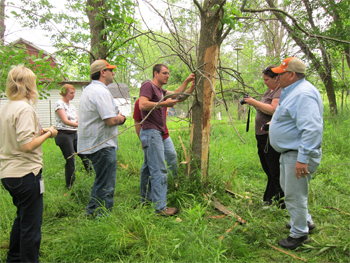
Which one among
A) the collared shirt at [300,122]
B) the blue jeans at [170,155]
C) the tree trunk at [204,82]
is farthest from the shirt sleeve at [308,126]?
the blue jeans at [170,155]

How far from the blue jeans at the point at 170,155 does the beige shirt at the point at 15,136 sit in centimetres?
192

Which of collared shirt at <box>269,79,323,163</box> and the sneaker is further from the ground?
collared shirt at <box>269,79,323,163</box>

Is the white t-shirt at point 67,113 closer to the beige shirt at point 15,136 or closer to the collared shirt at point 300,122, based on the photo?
the beige shirt at point 15,136

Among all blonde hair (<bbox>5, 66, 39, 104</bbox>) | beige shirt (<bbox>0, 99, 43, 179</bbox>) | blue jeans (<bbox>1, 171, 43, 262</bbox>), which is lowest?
blue jeans (<bbox>1, 171, 43, 262</bbox>)

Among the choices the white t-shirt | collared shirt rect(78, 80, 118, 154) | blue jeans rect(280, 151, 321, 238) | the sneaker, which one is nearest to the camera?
blue jeans rect(280, 151, 321, 238)

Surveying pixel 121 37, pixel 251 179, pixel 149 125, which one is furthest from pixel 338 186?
pixel 121 37

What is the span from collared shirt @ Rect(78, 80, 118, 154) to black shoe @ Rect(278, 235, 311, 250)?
2.22 m

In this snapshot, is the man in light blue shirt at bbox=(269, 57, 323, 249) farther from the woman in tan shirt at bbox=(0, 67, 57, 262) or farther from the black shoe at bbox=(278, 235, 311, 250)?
the woman in tan shirt at bbox=(0, 67, 57, 262)

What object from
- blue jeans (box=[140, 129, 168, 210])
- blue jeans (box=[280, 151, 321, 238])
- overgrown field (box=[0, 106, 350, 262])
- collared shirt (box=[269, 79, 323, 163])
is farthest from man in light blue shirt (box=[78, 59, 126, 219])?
blue jeans (box=[280, 151, 321, 238])

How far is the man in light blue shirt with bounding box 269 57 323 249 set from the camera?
2336mm

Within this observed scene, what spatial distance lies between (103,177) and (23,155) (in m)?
1.08

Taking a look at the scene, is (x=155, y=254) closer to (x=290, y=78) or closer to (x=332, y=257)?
(x=332, y=257)

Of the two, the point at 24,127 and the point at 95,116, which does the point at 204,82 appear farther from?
the point at 24,127

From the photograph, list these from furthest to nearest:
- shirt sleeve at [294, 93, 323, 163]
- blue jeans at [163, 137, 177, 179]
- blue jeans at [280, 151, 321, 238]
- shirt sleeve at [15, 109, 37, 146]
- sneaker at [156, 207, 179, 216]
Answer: blue jeans at [163, 137, 177, 179], sneaker at [156, 207, 179, 216], blue jeans at [280, 151, 321, 238], shirt sleeve at [294, 93, 323, 163], shirt sleeve at [15, 109, 37, 146]
